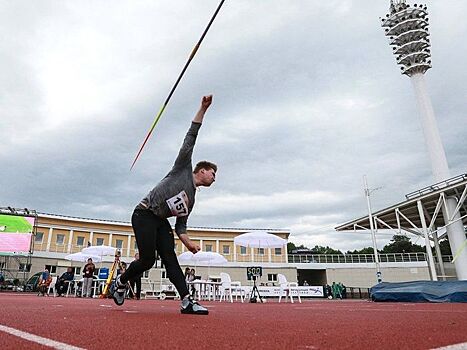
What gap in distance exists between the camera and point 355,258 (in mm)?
41812

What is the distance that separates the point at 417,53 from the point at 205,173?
100 feet

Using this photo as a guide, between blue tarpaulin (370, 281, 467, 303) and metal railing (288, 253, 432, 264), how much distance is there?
2845cm

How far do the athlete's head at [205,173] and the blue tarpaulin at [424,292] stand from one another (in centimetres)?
1094

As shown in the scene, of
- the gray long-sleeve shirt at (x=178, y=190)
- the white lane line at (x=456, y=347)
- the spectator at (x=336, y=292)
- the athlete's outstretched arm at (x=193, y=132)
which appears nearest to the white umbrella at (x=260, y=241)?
the gray long-sleeve shirt at (x=178, y=190)

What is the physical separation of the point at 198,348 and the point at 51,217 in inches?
1574

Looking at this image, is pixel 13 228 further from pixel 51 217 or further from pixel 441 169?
pixel 441 169

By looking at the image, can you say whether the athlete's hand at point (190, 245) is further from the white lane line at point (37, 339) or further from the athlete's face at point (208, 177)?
the white lane line at point (37, 339)

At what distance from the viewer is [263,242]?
1573cm

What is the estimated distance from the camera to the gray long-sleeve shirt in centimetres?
354

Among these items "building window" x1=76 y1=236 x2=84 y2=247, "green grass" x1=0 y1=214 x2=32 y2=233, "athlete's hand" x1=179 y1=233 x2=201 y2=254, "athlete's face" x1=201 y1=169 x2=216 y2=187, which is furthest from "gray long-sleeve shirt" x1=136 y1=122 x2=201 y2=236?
"building window" x1=76 y1=236 x2=84 y2=247

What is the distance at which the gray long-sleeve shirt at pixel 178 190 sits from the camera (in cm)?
354

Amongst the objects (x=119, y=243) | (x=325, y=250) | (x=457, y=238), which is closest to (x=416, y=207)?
(x=457, y=238)

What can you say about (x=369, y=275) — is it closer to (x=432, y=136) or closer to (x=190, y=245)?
(x=432, y=136)

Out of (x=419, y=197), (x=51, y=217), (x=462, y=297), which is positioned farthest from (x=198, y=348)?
(x=51, y=217)
